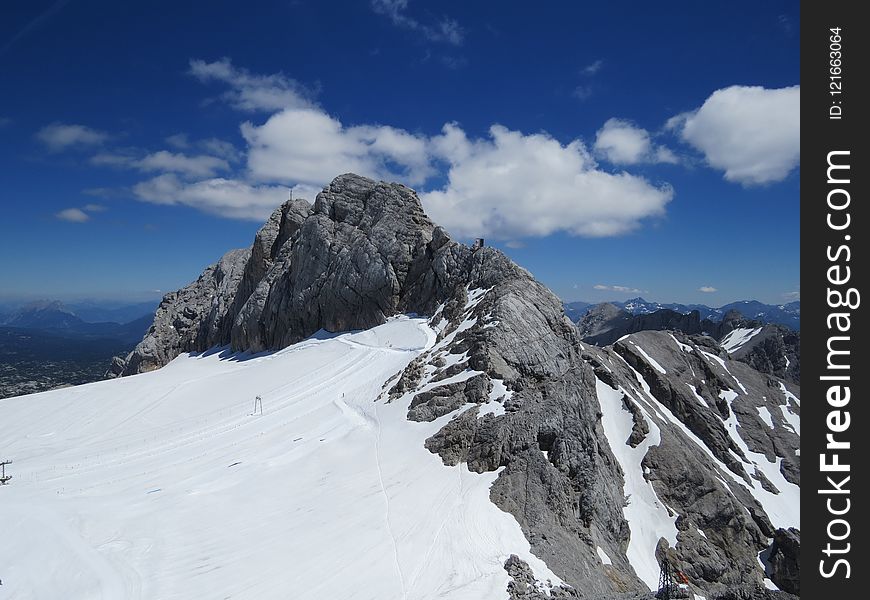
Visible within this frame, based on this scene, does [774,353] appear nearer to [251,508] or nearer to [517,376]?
[517,376]

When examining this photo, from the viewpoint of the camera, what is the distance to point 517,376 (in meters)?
30.7

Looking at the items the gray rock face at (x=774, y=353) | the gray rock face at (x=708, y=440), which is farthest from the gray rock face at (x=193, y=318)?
the gray rock face at (x=774, y=353)

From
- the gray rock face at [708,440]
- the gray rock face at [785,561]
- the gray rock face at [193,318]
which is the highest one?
the gray rock face at [193,318]

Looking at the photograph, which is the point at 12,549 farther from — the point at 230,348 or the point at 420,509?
the point at 230,348

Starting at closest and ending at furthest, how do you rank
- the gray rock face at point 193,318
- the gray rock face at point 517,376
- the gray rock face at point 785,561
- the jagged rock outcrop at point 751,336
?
1. the gray rock face at point 517,376
2. the gray rock face at point 785,561
3. the gray rock face at point 193,318
4. the jagged rock outcrop at point 751,336

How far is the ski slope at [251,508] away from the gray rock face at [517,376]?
2066mm

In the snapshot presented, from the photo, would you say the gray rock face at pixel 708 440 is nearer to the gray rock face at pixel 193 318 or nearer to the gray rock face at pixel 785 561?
the gray rock face at pixel 785 561

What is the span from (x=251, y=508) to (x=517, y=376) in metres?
17.5

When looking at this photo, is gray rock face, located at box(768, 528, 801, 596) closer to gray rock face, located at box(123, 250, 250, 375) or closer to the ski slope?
the ski slope

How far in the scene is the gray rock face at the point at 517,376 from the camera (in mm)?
24000

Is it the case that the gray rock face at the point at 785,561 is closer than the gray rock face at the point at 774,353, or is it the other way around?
the gray rock face at the point at 785,561

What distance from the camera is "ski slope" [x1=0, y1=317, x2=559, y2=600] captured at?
15.5 m

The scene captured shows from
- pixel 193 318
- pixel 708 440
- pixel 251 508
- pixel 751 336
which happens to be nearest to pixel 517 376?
pixel 251 508

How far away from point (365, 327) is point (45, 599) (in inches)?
1693
